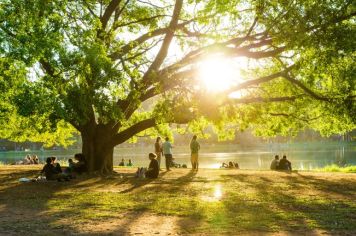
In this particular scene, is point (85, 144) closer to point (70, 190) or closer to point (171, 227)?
point (70, 190)

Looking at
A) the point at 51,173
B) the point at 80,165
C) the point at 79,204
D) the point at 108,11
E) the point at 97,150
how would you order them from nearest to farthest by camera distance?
the point at 79,204
the point at 51,173
the point at 80,165
the point at 97,150
the point at 108,11

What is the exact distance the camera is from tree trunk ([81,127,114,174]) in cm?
2295

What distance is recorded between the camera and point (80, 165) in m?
22.5

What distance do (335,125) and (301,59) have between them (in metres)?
9.05

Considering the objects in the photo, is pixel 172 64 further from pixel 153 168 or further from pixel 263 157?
pixel 263 157

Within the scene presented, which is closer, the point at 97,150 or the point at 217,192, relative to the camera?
the point at 217,192

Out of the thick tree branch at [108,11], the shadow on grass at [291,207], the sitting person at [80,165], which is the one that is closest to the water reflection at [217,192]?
the shadow on grass at [291,207]

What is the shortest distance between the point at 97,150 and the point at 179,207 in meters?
11.1

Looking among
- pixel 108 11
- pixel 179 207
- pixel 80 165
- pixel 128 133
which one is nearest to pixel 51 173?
pixel 80 165

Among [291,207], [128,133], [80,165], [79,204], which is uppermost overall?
[128,133]

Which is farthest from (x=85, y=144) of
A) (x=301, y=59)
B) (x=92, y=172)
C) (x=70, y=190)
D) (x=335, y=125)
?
(x=335, y=125)

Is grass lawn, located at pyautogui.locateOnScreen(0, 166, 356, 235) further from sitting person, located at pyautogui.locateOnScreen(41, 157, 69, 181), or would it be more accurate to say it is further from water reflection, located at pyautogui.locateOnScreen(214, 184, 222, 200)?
sitting person, located at pyautogui.locateOnScreen(41, 157, 69, 181)

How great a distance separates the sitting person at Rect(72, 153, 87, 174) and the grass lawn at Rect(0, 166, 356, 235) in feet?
10.6

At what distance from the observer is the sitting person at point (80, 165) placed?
2242 centimetres
